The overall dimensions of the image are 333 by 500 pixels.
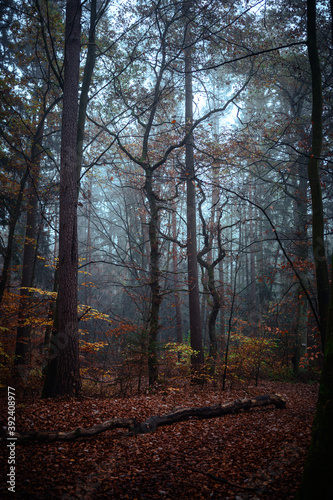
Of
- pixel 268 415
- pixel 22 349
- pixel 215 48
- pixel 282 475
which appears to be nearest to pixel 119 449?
pixel 282 475

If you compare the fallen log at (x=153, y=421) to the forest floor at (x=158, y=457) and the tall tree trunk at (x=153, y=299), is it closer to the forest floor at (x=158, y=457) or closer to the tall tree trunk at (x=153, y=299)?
the forest floor at (x=158, y=457)

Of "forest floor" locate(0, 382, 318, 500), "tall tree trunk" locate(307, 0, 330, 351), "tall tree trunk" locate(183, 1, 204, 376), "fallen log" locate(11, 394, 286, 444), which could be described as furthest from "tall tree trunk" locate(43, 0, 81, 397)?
"tall tree trunk" locate(307, 0, 330, 351)

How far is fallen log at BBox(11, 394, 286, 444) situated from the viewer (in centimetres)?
389

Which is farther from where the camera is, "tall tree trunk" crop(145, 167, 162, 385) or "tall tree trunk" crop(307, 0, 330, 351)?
"tall tree trunk" crop(145, 167, 162, 385)

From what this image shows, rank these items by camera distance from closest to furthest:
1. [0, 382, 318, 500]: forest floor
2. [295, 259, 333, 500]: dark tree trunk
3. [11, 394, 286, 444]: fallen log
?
[295, 259, 333, 500]: dark tree trunk, [0, 382, 318, 500]: forest floor, [11, 394, 286, 444]: fallen log

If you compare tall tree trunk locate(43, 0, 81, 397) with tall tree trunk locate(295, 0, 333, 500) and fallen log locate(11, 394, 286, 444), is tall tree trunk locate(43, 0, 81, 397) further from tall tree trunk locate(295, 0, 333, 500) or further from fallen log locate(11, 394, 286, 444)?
tall tree trunk locate(295, 0, 333, 500)

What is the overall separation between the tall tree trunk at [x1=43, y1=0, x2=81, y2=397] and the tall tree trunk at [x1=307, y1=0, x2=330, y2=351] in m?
4.99

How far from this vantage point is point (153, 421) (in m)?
4.87

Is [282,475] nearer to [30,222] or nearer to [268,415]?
[268,415]

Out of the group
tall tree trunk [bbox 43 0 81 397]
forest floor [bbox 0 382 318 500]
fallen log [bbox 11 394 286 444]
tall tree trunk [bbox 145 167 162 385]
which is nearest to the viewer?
forest floor [bbox 0 382 318 500]

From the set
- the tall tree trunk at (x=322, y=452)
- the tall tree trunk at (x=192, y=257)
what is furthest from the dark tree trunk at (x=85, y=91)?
the tall tree trunk at (x=322, y=452)

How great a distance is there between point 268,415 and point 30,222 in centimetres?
1042

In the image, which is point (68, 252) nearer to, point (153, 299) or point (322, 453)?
point (153, 299)

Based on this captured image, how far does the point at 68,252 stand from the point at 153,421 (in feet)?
12.6
